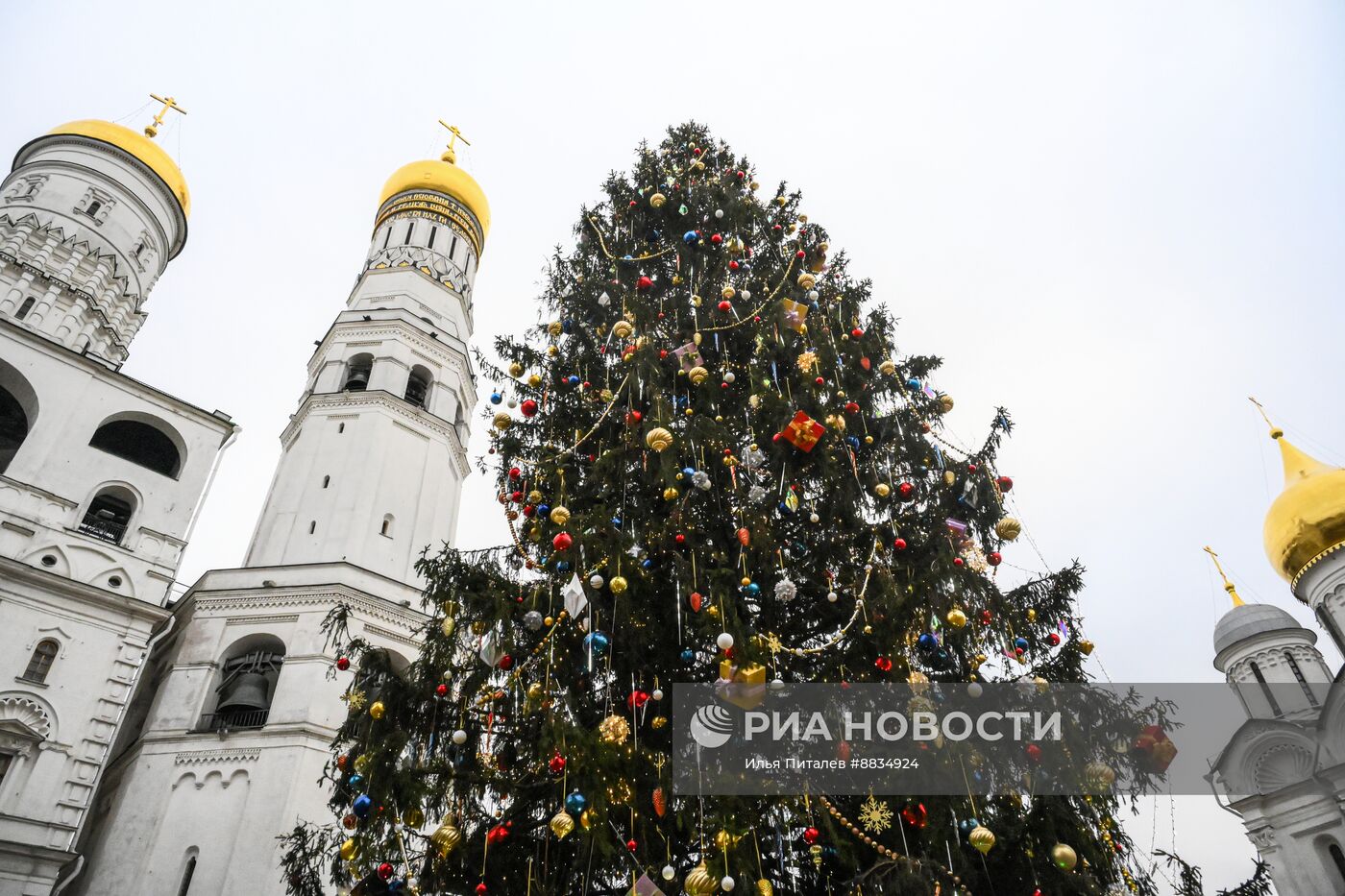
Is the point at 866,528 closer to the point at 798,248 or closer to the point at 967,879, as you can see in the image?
the point at 967,879

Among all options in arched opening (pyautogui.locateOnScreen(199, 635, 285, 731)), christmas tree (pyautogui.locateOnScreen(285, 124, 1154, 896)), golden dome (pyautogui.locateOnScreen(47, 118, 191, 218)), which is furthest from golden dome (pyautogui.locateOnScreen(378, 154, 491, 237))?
christmas tree (pyautogui.locateOnScreen(285, 124, 1154, 896))

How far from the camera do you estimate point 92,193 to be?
28.0 metres

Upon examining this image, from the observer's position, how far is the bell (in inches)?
642

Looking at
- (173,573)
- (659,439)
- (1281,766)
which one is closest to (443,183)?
(173,573)

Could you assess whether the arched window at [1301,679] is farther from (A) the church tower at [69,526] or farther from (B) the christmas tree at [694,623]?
(A) the church tower at [69,526]

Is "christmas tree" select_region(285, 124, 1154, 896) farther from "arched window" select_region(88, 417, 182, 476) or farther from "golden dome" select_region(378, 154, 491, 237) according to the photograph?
"golden dome" select_region(378, 154, 491, 237)

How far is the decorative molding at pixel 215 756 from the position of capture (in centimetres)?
1573

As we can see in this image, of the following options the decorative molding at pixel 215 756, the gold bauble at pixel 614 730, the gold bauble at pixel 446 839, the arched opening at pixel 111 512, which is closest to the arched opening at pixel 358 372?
the arched opening at pixel 111 512

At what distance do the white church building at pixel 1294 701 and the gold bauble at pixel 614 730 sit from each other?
78.3 feet

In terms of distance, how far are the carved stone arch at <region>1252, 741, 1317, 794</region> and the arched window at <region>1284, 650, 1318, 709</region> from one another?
3602 mm

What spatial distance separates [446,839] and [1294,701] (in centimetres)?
3090

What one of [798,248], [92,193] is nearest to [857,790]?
[798,248]

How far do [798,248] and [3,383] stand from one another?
18.1m

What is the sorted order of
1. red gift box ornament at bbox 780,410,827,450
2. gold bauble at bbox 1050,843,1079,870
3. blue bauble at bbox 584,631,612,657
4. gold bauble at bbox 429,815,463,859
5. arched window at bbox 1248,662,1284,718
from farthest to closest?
arched window at bbox 1248,662,1284,718, red gift box ornament at bbox 780,410,827,450, blue bauble at bbox 584,631,612,657, gold bauble at bbox 429,815,463,859, gold bauble at bbox 1050,843,1079,870
